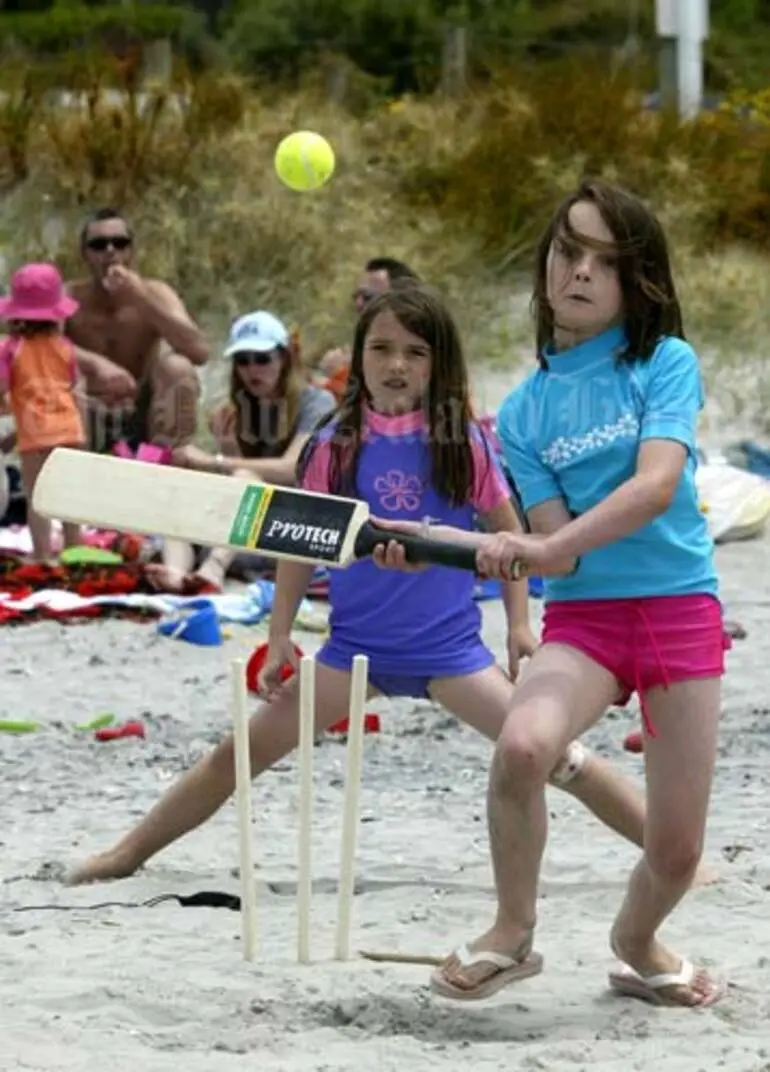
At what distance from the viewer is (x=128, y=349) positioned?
1084 cm

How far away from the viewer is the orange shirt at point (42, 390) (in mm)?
9992

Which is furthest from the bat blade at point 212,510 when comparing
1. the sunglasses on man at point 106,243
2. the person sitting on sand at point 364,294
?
the sunglasses on man at point 106,243

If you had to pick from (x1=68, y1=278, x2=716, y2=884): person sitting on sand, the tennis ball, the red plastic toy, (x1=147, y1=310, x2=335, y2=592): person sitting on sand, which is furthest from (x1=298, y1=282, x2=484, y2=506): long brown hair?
the tennis ball

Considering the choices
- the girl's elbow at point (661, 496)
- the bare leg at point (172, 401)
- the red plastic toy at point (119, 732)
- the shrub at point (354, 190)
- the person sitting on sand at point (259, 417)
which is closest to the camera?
the girl's elbow at point (661, 496)

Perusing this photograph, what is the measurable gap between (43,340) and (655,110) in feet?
23.7

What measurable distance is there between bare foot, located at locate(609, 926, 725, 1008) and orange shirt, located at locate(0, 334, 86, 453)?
19.1 ft

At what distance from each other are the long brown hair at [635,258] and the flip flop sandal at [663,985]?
116 cm

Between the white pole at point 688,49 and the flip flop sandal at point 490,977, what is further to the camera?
the white pole at point 688,49

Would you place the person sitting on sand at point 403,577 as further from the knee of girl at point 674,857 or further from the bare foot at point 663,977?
the knee of girl at point 674,857

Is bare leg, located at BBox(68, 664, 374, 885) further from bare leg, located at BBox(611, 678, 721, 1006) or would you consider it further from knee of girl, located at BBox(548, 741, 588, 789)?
bare leg, located at BBox(611, 678, 721, 1006)

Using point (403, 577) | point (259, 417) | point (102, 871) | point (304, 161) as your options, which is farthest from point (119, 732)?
point (304, 161)

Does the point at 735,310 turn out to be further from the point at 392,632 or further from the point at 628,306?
the point at 628,306

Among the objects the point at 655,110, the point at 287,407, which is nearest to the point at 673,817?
the point at 287,407

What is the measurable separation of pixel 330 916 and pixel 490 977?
0.97m
